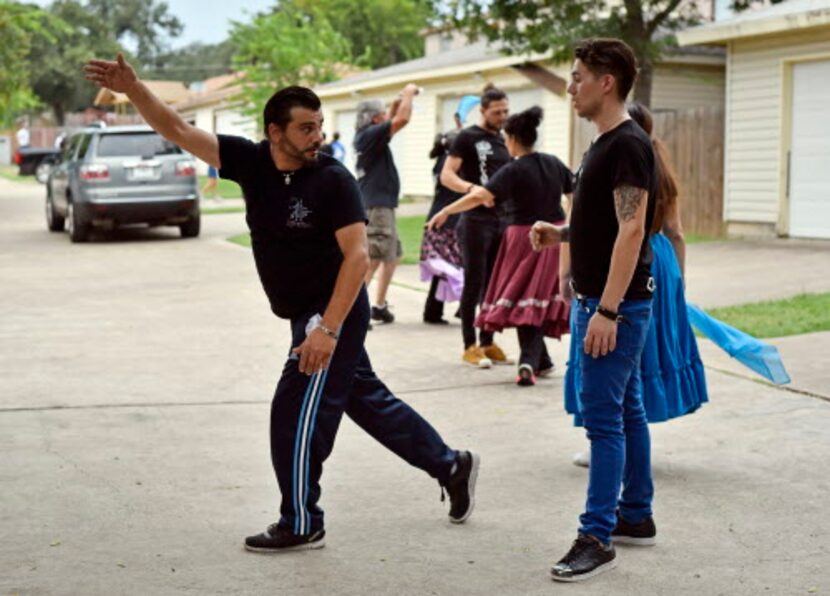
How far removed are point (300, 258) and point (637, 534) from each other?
1.58 metres

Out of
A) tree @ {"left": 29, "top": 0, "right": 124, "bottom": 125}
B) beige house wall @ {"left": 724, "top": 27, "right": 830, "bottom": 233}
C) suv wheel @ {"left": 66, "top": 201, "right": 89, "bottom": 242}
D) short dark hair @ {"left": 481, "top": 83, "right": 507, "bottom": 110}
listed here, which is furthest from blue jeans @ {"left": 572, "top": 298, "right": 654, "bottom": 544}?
tree @ {"left": 29, "top": 0, "right": 124, "bottom": 125}

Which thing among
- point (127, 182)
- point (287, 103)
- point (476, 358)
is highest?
point (287, 103)

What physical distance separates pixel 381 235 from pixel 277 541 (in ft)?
21.1

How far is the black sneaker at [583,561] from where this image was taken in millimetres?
4656

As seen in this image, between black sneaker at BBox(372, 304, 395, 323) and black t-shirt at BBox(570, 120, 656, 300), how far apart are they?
6.53m

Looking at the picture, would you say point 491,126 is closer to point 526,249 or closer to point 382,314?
point 526,249

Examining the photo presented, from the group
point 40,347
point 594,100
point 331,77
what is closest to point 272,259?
point 594,100

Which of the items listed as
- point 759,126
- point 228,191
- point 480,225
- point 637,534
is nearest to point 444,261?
point 480,225

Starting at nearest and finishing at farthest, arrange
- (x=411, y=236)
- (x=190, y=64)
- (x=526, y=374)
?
(x=526, y=374), (x=411, y=236), (x=190, y=64)

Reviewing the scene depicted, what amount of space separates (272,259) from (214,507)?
128 cm

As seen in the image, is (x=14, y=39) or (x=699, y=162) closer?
(x=699, y=162)

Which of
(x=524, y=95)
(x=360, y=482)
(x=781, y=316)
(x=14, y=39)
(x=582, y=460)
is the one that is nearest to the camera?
(x=360, y=482)

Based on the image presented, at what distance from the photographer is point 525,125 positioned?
8.13 metres

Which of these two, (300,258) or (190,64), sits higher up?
(190,64)
